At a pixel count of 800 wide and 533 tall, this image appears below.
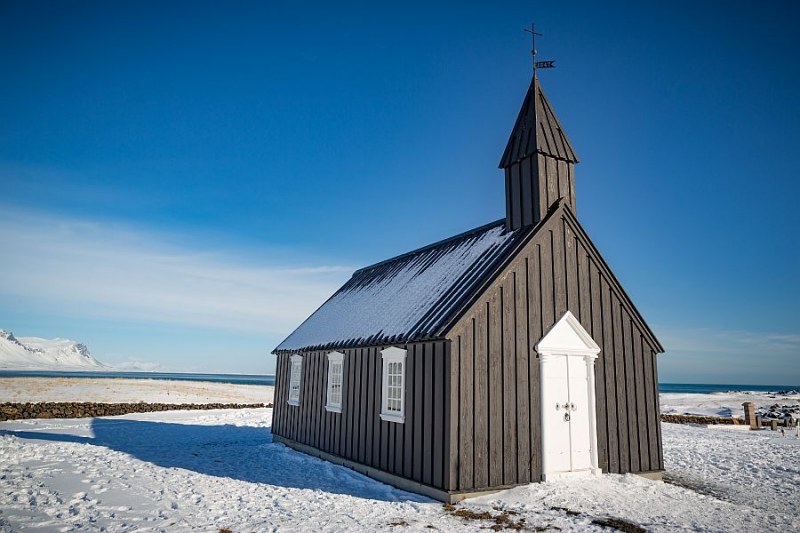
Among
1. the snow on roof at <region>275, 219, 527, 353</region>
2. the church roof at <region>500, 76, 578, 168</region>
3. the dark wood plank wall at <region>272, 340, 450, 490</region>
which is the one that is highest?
the church roof at <region>500, 76, 578, 168</region>

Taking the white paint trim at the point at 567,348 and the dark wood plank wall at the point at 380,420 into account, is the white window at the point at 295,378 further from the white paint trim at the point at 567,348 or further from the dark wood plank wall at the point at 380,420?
the white paint trim at the point at 567,348

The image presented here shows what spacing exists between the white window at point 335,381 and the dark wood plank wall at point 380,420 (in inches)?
9.4

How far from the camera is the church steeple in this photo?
12203 mm

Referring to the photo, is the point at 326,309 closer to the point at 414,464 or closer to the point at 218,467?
the point at 218,467

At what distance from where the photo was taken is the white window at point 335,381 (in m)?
14.0

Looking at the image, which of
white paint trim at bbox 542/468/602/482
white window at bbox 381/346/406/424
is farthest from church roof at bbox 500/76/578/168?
white paint trim at bbox 542/468/602/482

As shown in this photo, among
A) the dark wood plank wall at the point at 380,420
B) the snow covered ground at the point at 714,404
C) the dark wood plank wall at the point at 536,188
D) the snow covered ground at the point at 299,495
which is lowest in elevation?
the snow covered ground at the point at 714,404

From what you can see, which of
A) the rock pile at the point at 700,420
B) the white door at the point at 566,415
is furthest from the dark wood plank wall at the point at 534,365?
the rock pile at the point at 700,420

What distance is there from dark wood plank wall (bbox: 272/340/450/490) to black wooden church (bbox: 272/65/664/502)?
0.13ft

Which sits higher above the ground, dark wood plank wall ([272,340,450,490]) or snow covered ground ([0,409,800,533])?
dark wood plank wall ([272,340,450,490])

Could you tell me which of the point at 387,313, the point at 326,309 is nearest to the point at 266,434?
the point at 326,309

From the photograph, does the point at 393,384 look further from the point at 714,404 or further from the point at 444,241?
the point at 714,404

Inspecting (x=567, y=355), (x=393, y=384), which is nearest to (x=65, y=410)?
(x=393, y=384)

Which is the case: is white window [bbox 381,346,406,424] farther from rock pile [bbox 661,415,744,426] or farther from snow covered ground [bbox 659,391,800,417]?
snow covered ground [bbox 659,391,800,417]
